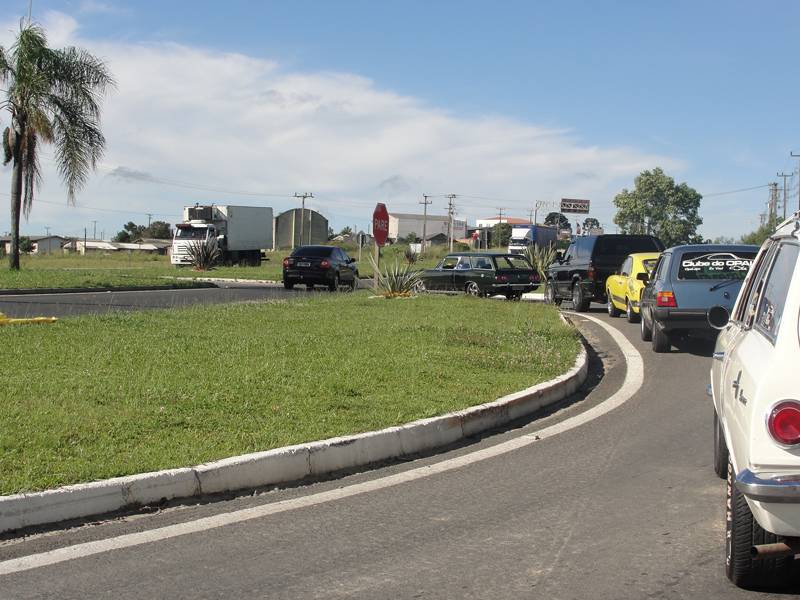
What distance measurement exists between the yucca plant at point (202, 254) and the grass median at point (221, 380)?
3111cm

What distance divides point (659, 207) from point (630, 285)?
8664cm

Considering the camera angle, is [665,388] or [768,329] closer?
[768,329]

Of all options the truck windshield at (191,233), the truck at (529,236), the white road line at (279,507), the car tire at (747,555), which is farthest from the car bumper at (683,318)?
the truck at (529,236)

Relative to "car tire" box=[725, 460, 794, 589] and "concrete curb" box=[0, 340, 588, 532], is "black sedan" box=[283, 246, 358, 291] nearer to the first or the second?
"concrete curb" box=[0, 340, 588, 532]

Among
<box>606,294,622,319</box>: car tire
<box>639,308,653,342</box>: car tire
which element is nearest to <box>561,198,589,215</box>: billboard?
<box>606,294,622,319</box>: car tire

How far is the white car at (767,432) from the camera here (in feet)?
12.6

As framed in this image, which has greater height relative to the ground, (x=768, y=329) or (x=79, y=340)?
Answer: (x=768, y=329)

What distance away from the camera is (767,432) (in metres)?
3.90

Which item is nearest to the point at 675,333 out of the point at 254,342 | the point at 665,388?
the point at 665,388

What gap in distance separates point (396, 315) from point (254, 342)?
572cm

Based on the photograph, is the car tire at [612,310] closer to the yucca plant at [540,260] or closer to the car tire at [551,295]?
the car tire at [551,295]

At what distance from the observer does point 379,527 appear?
555cm

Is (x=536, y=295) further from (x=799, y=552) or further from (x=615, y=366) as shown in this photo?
(x=799, y=552)

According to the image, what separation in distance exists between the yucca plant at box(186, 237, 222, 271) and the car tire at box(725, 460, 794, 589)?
143 feet
